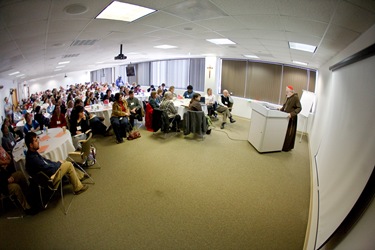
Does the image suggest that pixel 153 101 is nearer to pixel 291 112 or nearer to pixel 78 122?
pixel 78 122

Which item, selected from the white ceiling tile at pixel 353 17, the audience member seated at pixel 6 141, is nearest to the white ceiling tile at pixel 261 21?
the white ceiling tile at pixel 353 17

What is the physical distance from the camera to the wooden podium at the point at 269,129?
4457 mm

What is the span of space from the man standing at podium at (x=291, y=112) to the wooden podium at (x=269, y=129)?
16 cm

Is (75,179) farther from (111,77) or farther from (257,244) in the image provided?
(111,77)

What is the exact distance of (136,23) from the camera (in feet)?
9.51

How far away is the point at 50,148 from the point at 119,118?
228cm

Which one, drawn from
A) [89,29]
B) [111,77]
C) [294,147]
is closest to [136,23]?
[89,29]

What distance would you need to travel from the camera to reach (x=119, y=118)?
5348mm

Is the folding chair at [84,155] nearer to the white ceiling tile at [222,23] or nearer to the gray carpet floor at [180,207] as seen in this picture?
the gray carpet floor at [180,207]

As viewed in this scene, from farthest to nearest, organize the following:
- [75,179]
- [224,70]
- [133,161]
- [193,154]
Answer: [224,70], [193,154], [133,161], [75,179]

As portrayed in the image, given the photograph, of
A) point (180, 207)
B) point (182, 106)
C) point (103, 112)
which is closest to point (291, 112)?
point (182, 106)

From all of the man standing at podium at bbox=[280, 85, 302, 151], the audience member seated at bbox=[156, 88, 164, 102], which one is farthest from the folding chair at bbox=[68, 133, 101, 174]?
the man standing at podium at bbox=[280, 85, 302, 151]

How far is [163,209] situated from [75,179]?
1545 millimetres

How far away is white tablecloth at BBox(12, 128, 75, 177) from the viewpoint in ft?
9.76
